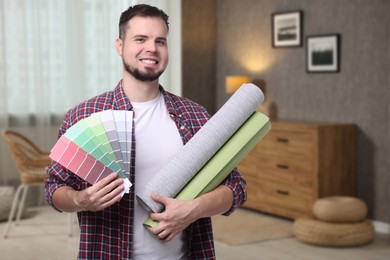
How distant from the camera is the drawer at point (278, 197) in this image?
5879 mm

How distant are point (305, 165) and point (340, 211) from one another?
2.42 ft

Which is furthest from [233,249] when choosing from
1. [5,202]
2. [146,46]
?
[146,46]

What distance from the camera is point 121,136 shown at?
144 cm

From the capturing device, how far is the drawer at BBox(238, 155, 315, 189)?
230 inches

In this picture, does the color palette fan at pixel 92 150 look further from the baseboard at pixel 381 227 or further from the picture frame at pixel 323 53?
the picture frame at pixel 323 53

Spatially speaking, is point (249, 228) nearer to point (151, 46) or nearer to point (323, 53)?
point (323, 53)

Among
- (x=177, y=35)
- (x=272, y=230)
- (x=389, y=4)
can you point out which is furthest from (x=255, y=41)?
(x=272, y=230)

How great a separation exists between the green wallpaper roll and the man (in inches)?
0.8

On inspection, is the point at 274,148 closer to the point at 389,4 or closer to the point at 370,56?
the point at 370,56

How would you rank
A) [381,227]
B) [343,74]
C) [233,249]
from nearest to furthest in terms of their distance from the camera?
[233,249] < [381,227] < [343,74]

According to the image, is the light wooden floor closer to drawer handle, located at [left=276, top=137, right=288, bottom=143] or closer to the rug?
the rug

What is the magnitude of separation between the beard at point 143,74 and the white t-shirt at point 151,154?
0.08 metres

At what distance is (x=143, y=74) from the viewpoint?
1.52 meters

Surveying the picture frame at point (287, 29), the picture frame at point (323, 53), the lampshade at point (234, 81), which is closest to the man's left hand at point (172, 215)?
the picture frame at point (323, 53)
